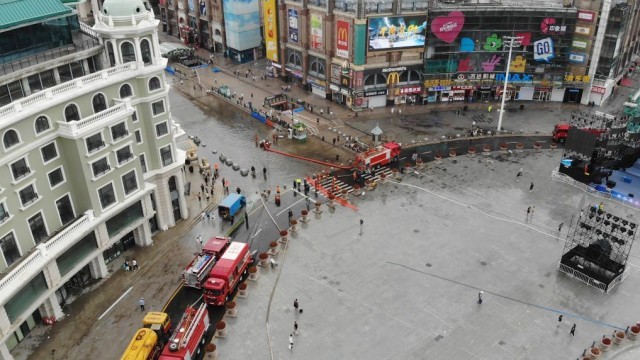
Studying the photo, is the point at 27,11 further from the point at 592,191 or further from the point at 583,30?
the point at 583,30

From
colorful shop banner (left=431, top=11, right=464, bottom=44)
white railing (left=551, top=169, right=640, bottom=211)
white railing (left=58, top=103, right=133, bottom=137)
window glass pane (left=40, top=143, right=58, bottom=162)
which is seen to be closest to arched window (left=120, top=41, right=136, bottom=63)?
white railing (left=58, top=103, right=133, bottom=137)

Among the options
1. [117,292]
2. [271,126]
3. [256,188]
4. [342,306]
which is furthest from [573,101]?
[117,292]

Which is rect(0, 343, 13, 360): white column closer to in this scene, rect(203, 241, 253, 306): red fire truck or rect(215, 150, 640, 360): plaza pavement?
rect(203, 241, 253, 306): red fire truck

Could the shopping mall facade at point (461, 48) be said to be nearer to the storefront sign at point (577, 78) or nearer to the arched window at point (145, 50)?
the storefront sign at point (577, 78)

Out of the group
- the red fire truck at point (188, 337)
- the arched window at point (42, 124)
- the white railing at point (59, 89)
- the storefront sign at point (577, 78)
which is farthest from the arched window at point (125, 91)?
the storefront sign at point (577, 78)

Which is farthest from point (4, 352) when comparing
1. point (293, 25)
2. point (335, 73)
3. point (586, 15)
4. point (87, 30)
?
point (586, 15)

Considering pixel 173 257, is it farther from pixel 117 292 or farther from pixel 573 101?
pixel 573 101
